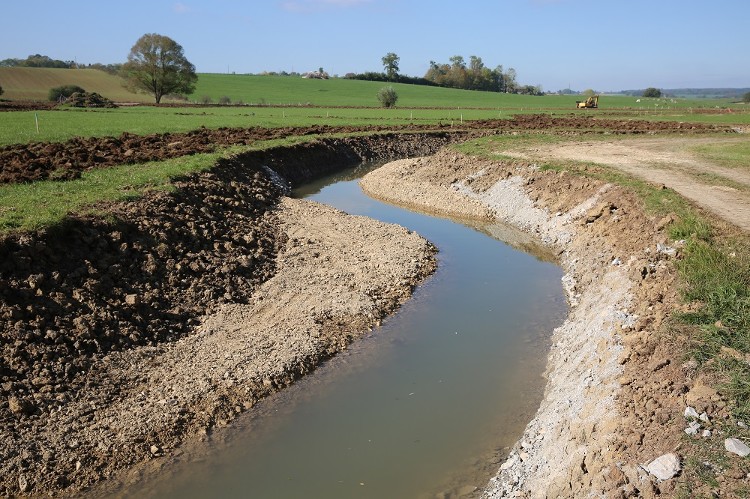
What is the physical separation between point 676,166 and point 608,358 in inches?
781

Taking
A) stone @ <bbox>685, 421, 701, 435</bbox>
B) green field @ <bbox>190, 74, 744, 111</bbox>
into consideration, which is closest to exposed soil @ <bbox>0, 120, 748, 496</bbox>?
stone @ <bbox>685, 421, 701, 435</bbox>

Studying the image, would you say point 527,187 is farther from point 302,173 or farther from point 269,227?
point 302,173

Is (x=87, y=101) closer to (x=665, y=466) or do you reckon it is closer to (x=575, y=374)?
(x=575, y=374)

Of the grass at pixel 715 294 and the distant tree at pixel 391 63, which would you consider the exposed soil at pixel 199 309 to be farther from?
the distant tree at pixel 391 63

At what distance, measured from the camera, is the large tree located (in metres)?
76.6

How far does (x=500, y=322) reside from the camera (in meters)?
13.6

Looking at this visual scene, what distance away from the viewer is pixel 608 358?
29.9 ft

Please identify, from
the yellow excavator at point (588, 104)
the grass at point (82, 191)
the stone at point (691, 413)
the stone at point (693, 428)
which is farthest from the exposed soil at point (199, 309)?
the yellow excavator at point (588, 104)

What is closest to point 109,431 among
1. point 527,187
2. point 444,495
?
point 444,495

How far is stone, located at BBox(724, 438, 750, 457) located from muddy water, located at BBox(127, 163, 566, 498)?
321 centimetres

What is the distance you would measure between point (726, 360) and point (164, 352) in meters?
9.49

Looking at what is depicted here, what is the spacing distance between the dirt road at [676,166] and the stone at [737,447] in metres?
9.78

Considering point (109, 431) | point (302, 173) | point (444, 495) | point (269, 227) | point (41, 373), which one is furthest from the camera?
point (302, 173)

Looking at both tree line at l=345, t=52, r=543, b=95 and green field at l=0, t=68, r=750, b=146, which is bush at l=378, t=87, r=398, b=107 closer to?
green field at l=0, t=68, r=750, b=146
